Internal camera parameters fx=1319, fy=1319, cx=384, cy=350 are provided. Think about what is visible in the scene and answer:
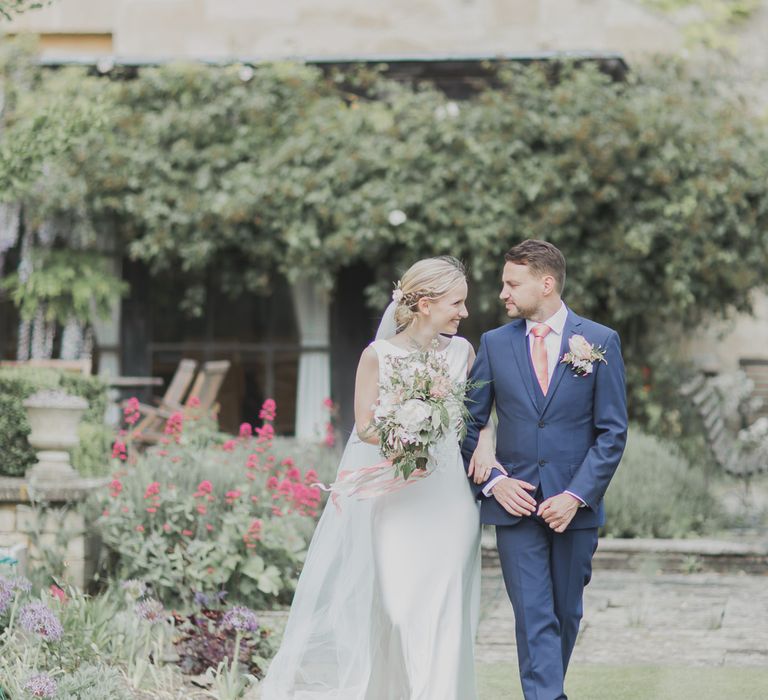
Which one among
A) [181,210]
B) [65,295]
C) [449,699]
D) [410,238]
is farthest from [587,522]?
[65,295]

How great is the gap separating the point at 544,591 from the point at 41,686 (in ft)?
5.65

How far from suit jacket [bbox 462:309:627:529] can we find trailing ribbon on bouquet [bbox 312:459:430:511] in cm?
33

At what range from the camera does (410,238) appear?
37.2 ft

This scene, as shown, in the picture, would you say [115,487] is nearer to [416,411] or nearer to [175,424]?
[175,424]

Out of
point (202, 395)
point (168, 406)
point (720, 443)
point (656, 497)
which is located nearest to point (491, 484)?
point (656, 497)

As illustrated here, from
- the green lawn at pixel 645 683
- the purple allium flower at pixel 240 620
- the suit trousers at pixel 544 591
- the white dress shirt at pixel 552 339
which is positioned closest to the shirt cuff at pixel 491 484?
the white dress shirt at pixel 552 339

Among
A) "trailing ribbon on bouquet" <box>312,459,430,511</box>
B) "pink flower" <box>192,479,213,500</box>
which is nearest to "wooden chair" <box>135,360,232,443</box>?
"pink flower" <box>192,479,213,500</box>

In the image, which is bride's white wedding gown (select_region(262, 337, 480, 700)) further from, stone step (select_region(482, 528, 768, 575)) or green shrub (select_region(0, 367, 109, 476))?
stone step (select_region(482, 528, 768, 575))

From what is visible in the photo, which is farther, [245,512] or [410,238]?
[410,238]

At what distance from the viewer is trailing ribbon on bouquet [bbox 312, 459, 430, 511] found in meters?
4.71

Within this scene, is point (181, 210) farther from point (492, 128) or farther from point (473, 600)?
point (473, 600)

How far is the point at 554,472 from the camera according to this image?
449 cm

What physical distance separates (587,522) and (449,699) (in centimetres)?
77

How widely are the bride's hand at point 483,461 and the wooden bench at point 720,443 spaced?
555 cm
